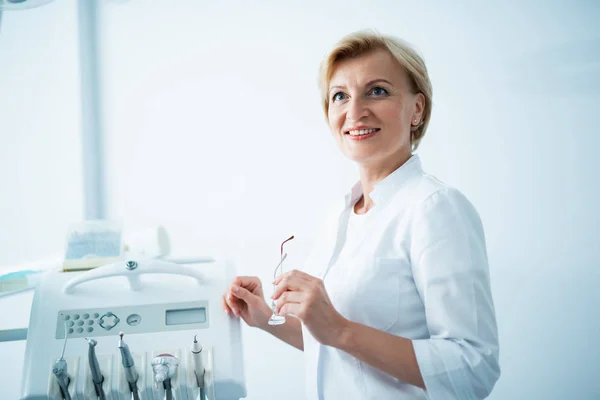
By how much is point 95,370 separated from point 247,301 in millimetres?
348

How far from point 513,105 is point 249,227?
3.96ft

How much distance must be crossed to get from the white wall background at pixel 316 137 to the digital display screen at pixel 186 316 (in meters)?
1.06

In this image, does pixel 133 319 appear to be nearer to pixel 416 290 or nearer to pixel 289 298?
pixel 289 298

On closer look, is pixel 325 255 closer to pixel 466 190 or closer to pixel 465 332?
pixel 465 332

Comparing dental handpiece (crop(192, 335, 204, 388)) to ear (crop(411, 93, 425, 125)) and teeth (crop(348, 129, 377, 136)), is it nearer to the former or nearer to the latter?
teeth (crop(348, 129, 377, 136))

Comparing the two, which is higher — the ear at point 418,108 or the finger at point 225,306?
the ear at point 418,108

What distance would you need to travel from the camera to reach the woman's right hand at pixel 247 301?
1105 millimetres

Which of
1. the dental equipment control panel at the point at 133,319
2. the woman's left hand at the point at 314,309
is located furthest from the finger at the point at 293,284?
the dental equipment control panel at the point at 133,319

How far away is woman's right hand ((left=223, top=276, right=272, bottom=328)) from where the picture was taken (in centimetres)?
111

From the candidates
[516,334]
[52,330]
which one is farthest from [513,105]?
[52,330]

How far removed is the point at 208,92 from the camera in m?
2.28

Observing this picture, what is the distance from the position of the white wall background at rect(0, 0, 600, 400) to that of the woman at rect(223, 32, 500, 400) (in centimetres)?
84

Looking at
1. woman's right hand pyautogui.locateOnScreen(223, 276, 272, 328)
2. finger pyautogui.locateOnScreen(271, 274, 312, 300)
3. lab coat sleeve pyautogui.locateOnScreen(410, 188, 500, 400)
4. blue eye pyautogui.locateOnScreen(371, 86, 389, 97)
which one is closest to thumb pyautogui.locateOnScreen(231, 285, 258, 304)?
woman's right hand pyautogui.locateOnScreen(223, 276, 272, 328)

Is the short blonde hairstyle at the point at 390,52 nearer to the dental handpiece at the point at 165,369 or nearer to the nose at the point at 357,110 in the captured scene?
the nose at the point at 357,110
